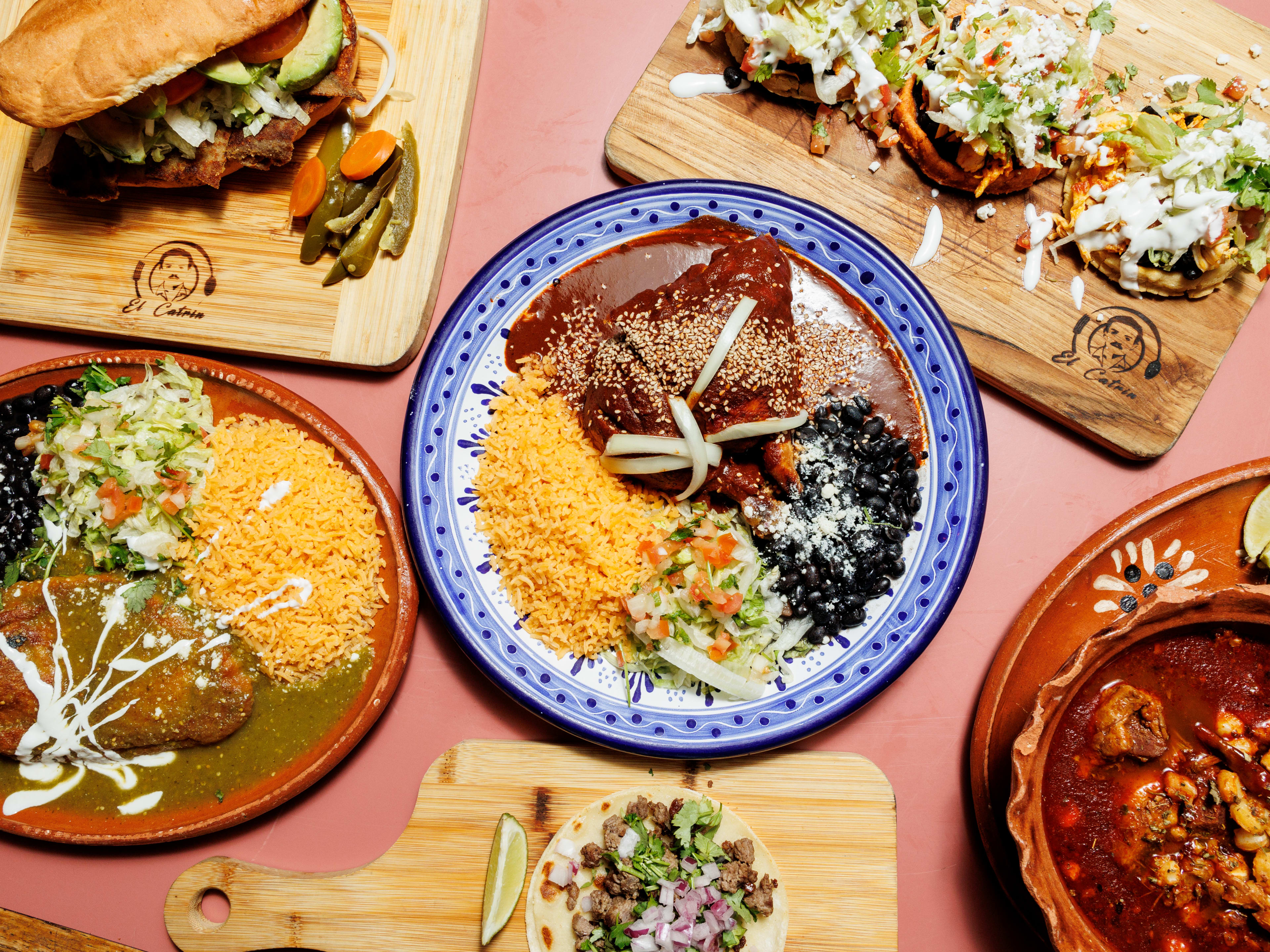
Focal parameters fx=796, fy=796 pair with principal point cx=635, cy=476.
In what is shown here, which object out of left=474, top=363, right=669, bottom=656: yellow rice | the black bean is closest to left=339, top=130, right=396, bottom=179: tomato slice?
left=474, top=363, right=669, bottom=656: yellow rice

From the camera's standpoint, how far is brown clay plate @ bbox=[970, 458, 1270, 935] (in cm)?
314

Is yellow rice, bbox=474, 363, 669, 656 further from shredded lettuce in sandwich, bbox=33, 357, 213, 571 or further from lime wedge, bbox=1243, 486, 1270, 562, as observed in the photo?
lime wedge, bbox=1243, 486, 1270, 562

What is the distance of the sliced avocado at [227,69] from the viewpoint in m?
3.07

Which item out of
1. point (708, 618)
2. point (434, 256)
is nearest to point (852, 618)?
point (708, 618)

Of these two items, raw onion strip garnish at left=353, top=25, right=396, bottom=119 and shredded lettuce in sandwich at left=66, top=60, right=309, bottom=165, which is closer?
shredded lettuce in sandwich at left=66, top=60, right=309, bottom=165

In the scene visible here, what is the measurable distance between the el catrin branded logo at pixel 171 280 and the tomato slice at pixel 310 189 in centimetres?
48

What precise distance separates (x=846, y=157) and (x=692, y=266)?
0.84 m

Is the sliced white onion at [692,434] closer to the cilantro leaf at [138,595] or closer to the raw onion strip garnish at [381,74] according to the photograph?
the raw onion strip garnish at [381,74]

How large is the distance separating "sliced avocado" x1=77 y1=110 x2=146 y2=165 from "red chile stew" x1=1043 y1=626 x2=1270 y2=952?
4.21 m

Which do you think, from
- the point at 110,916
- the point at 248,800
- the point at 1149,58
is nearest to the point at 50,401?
the point at 248,800

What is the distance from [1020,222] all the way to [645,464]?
6.35 feet

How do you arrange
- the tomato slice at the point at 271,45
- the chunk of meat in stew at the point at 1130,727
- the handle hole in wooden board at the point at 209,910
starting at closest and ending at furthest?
1. the chunk of meat in stew at the point at 1130,727
2. the tomato slice at the point at 271,45
3. the handle hole in wooden board at the point at 209,910

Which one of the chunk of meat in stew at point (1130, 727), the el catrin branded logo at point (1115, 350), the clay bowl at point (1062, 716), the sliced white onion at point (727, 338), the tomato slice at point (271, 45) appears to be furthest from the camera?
the el catrin branded logo at point (1115, 350)

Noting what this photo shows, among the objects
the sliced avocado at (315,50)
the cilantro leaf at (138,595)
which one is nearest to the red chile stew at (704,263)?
the sliced avocado at (315,50)
